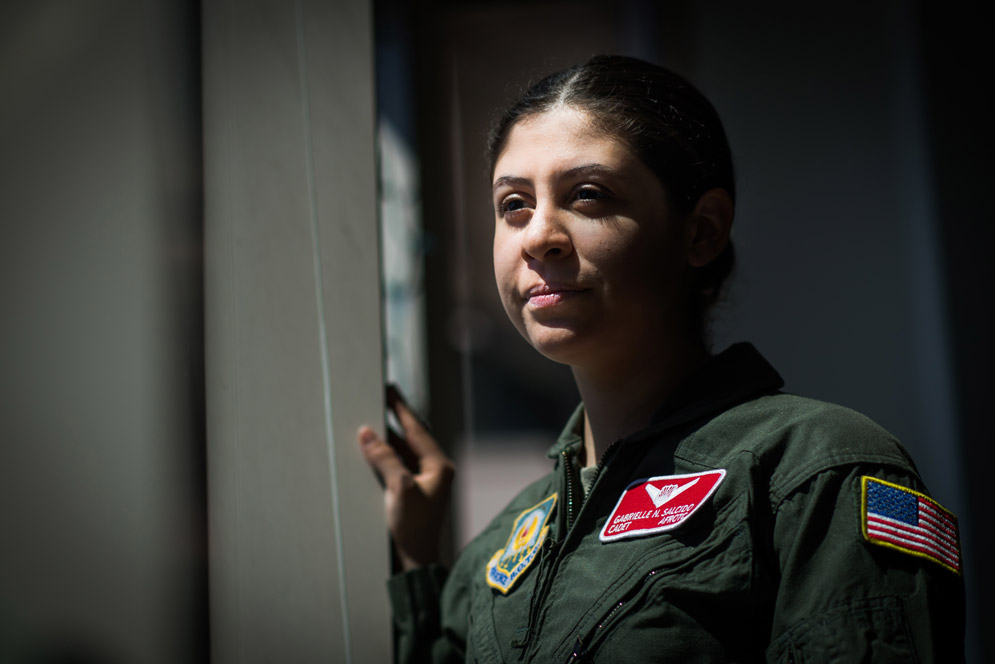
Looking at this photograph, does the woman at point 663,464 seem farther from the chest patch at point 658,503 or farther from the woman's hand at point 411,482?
the woman's hand at point 411,482

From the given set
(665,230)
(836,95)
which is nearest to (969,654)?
(836,95)

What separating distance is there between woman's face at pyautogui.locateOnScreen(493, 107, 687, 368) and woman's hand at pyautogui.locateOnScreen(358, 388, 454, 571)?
344 mm

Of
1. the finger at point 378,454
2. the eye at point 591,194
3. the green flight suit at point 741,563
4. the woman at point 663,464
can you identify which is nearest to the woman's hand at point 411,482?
the finger at point 378,454

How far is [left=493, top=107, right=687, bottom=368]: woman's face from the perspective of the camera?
80 centimetres

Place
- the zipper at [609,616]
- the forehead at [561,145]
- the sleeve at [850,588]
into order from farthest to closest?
the forehead at [561,145], the zipper at [609,616], the sleeve at [850,588]

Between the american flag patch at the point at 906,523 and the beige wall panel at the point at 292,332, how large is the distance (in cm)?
60

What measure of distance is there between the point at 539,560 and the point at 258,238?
48 centimetres

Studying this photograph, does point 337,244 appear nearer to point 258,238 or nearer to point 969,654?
point 258,238

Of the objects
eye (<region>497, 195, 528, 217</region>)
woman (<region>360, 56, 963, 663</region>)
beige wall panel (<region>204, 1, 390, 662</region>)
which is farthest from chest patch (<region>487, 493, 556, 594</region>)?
eye (<region>497, 195, 528, 217</region>)

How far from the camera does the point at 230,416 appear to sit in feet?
2.77

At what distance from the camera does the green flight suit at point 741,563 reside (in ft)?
2.06

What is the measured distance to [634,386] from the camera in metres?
0.87

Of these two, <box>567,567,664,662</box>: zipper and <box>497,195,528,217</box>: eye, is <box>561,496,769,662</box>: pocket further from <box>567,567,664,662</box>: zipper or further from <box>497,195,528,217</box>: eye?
<box>497,195,528,217</box>: eye

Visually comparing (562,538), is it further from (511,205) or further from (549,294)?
(511,205)
